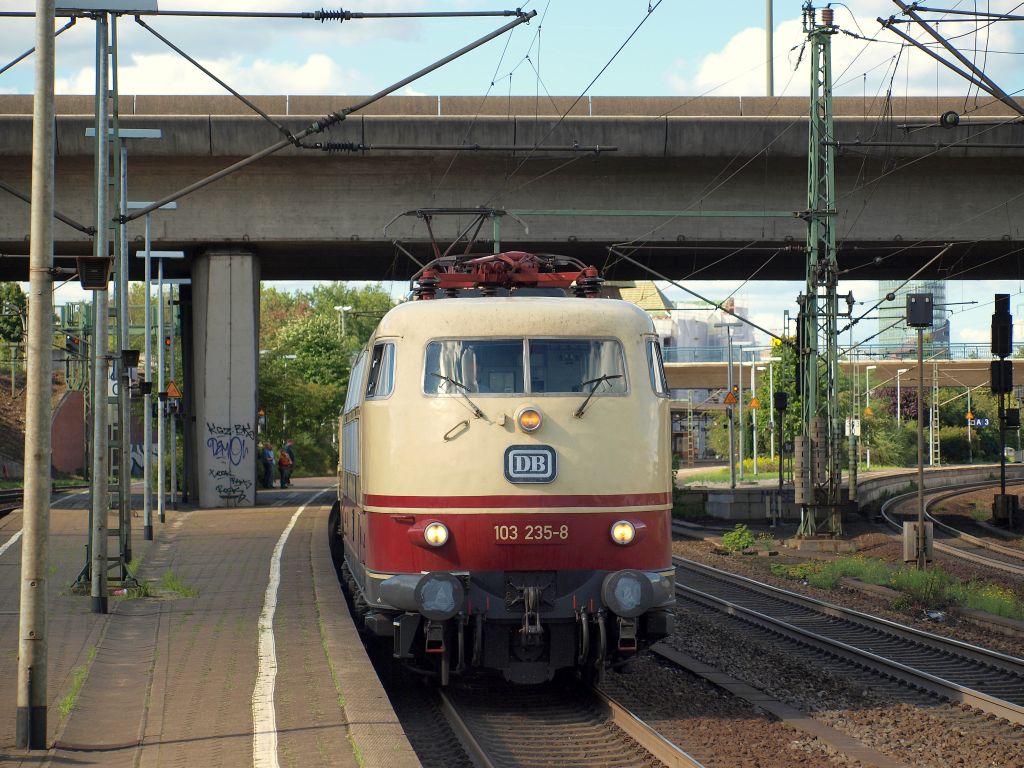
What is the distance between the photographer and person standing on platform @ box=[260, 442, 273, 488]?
4452cm

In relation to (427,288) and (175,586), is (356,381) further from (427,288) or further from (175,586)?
(175,586)

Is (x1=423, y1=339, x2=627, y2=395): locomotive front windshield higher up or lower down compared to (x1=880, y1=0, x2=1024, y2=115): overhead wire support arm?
lower down

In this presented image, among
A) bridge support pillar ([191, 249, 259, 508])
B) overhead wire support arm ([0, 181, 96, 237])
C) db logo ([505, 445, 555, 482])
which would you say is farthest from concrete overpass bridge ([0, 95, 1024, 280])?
db logo ([505, 445, 555, 482])

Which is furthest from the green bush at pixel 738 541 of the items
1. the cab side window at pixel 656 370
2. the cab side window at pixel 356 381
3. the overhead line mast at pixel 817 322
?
the cab side window at pixel 656 370

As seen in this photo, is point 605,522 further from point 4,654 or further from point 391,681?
point 4,654

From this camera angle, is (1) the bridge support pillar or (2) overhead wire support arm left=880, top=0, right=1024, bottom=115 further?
(1) the bridge support pillar

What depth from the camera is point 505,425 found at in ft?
33.6

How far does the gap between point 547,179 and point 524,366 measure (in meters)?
20.4

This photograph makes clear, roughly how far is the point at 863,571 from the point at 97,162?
13.0 m

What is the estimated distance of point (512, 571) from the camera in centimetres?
1013

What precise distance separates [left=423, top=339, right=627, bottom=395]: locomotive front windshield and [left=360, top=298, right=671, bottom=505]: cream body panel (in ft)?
0.24

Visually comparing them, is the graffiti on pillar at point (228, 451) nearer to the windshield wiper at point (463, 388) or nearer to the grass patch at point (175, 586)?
the grass patch at point (175, 586)

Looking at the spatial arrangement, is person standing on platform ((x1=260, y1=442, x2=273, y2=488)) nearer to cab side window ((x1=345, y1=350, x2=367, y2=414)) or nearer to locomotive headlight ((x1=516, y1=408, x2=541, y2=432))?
cab side window ((x1=345, y1=350, x2=367, y2=414))

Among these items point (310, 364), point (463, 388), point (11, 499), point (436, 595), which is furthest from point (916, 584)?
point (310, 364)
